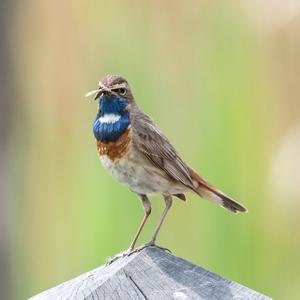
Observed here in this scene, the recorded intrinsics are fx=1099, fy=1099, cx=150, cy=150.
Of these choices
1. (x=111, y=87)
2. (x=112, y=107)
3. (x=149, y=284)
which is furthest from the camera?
(x=112, y=107)

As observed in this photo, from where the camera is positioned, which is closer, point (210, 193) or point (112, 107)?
point (112, 107)

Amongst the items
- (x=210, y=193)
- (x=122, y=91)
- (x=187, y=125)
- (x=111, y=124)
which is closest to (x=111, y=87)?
(x=122, y=91)

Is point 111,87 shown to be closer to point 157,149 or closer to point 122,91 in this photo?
point 122,91

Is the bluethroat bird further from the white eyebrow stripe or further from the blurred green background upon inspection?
the blurred green background

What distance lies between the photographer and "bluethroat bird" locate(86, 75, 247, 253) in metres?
3.60

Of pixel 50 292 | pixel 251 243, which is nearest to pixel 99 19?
pixel 251 243

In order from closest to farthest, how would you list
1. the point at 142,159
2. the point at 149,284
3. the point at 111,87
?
the point at 149,284
the point at 111,87
the point at 142,159

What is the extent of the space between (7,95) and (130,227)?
164 centimetres

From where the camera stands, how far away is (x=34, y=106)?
16.5ft

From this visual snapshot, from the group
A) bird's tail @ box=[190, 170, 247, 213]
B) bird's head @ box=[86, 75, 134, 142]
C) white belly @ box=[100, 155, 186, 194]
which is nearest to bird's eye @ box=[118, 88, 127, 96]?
bird's head @ box=[86, 75, 134, 142]

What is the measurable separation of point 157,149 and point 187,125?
518 mm

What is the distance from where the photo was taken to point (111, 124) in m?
3.64

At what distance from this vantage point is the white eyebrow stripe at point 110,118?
11.7 ft

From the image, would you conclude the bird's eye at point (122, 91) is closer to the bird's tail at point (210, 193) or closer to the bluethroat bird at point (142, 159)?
the bluethroat bird at point (142, 159)
